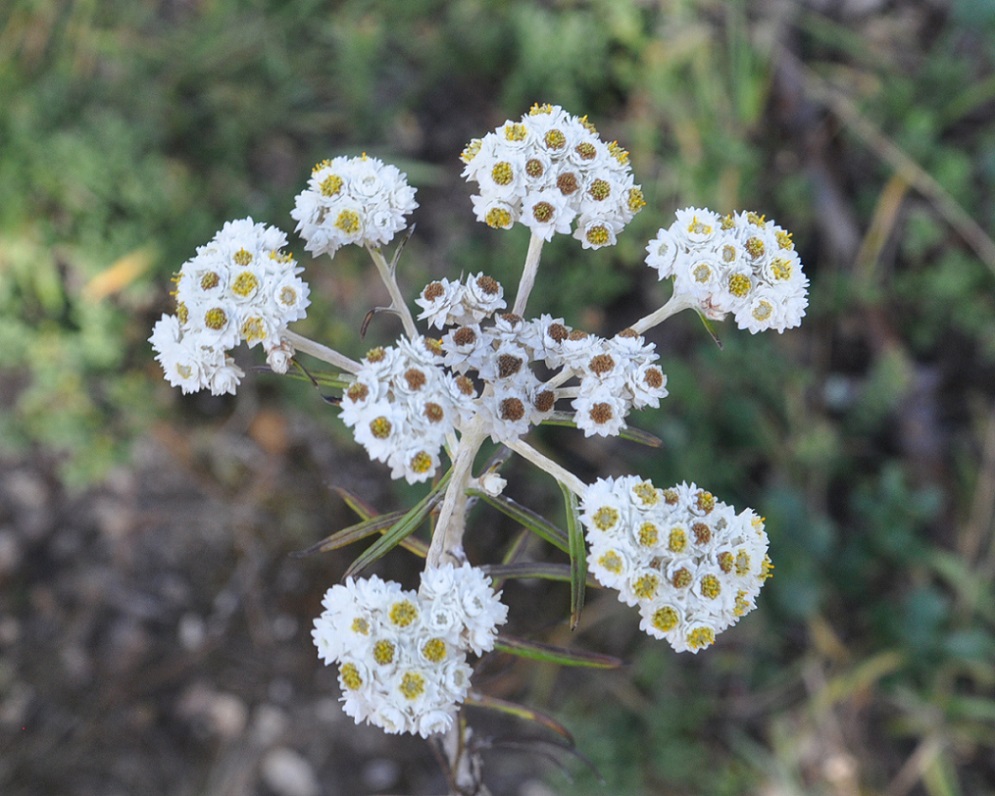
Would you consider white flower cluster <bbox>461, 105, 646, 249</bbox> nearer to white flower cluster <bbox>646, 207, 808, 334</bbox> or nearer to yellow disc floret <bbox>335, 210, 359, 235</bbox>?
white flower cluster <bbox>646, 207, 808, 334</bbox>

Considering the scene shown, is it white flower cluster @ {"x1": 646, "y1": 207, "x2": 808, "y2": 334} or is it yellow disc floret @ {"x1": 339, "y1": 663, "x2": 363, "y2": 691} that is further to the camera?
white flower cluster @ {"x1": 646, "y1": 207, "x2": 808, "y2": 334}

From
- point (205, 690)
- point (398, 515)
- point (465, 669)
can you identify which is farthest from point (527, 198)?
point (205, 690)

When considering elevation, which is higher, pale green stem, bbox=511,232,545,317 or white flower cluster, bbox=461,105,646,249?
white flower cluster, bbox=461,105,646,249

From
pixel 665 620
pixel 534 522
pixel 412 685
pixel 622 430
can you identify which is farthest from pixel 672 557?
pixel 412 685

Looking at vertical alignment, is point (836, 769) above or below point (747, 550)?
below

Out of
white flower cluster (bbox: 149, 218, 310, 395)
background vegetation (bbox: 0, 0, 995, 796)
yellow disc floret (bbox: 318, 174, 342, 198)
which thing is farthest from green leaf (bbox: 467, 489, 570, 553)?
background vegetation (bbox: 0, 0, 995, 796)

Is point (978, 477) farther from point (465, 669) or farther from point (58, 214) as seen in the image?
point (58, 214)
